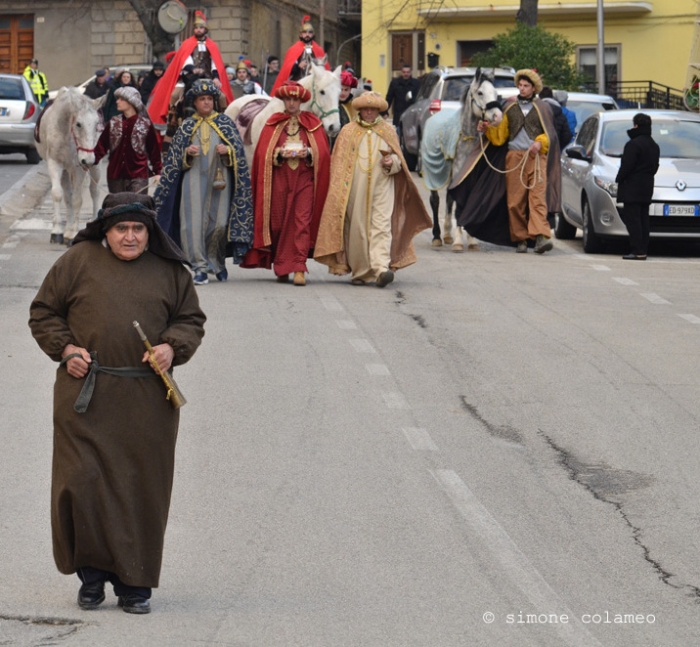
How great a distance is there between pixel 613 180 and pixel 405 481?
1170 cm

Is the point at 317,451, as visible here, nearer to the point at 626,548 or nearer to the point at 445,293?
the point at 626,548

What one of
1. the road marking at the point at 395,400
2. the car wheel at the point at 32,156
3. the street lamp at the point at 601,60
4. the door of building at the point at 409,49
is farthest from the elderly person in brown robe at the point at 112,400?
the door of building at the point at 409,49

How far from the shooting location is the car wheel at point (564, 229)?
21.9m

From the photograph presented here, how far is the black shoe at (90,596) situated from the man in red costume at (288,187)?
9.54m

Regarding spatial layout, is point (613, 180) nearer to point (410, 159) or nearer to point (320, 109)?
point (320, 109)

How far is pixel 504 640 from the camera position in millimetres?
5973

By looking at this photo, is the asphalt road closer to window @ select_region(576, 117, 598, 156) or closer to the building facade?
window @ select_region(576, 117, 598, 156)

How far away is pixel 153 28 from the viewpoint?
126ft

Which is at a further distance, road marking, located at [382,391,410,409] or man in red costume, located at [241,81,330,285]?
man in red costume, located at [241,81,330,285]

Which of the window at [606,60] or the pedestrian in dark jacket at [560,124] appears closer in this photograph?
the pedestrian in dark jacket at [560,124]

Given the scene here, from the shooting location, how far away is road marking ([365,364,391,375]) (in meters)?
11.3

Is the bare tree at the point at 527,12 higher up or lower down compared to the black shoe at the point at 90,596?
higher up

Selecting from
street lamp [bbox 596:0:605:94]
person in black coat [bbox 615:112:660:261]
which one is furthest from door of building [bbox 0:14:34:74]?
person in black coat [bbox 615:112:660:261]

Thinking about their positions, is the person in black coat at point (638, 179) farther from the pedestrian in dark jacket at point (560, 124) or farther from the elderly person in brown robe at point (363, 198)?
the elderly person in brown robe at point (363, 198)
